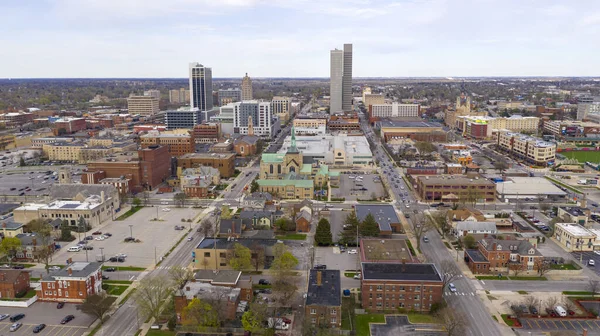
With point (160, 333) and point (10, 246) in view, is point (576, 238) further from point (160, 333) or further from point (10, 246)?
point (10, 246)

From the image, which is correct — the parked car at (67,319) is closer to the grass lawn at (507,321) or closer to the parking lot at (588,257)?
the grass lawn at (507,321)

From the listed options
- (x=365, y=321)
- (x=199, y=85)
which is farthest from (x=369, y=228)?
(x=199, y=85)

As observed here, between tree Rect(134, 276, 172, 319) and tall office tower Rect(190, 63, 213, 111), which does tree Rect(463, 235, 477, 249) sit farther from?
tall office tower Rect(190, 63, 213, 111)

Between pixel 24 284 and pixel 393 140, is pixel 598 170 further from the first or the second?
pixel 24 284

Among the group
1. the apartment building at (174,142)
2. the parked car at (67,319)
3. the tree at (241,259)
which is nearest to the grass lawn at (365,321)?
the tree at (241,259)

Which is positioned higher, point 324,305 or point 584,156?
point 584,156
